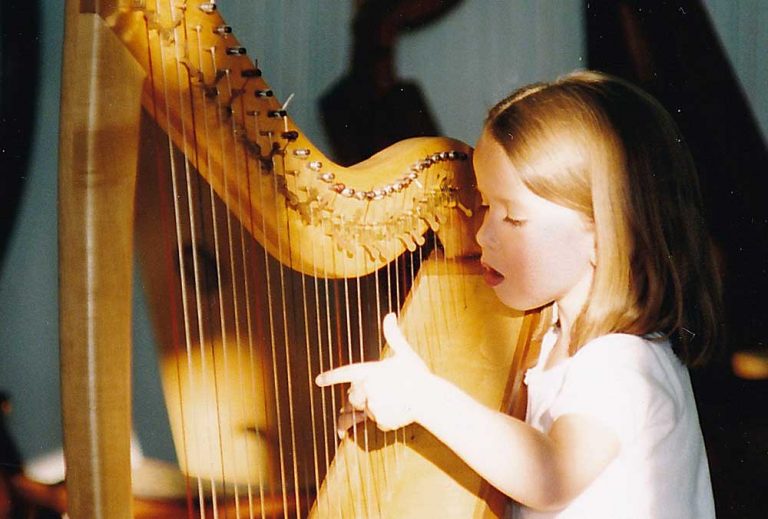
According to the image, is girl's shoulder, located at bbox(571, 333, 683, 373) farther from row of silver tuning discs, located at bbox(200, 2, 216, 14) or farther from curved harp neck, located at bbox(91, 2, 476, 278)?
row of silver tuning discs, located at bbox(200, 2, 216, 14)

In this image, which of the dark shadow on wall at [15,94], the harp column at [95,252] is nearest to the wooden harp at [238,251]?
the harp column at [95,252]

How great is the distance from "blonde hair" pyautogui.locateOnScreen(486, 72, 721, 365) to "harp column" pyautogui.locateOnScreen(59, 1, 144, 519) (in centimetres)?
59

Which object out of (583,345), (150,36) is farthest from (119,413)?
(583,345)

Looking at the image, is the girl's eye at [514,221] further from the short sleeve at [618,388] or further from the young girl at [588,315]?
the short sleeve at [618,388]

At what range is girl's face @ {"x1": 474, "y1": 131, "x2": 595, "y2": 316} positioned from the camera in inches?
41.4

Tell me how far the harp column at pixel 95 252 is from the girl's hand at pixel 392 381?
0.42m

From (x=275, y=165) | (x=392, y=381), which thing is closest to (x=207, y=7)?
(x=275, y=165)

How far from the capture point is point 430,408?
0.98 meters

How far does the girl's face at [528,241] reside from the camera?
1051 mm

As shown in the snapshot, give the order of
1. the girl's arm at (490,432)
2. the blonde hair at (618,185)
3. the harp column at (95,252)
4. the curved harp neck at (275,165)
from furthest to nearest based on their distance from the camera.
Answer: the blonde hair at (618,185), the girl's arm at (490,432), the curved harp neck at (275,165), the harp column at (95,252)

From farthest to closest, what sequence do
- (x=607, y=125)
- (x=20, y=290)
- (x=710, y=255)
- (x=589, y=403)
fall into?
(x=20, y=290), (x=710, y=255), (x=607, y=125), (x=589, y=403)

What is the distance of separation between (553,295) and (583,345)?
8cm

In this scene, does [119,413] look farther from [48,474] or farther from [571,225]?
[48,474]

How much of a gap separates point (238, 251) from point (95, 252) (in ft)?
4.51
